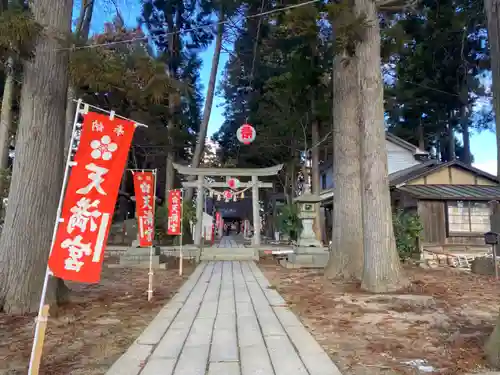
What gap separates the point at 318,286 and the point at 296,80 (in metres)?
6.22

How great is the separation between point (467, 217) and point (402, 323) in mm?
14230

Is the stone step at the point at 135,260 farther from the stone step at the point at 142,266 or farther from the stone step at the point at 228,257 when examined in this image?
the stone step at the point at 228,257

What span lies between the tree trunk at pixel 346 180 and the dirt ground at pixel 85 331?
3890 millimetres

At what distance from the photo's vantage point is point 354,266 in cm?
877

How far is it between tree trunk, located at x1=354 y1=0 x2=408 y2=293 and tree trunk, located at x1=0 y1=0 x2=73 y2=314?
17.2ft

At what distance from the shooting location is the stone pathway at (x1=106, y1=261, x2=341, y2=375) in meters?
3.24

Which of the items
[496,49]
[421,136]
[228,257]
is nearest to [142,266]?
[228,257]

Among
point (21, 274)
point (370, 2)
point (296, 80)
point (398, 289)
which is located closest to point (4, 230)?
point (21, 274)

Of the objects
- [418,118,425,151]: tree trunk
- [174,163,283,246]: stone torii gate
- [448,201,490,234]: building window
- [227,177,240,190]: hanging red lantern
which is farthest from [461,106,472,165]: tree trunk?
[227,177,240,190]: hanging red lantern

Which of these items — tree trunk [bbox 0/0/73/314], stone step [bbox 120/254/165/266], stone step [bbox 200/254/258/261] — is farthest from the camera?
stone step [bbox 200/254/258/261]

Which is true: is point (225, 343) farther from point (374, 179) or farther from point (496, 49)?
point (374, 179)

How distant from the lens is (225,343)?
3.97 m

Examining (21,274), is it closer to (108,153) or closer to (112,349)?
(112,349)

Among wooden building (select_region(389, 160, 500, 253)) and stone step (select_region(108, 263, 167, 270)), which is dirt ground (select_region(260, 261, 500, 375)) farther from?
wooden building (select_region(389, 160, 500, 253))
